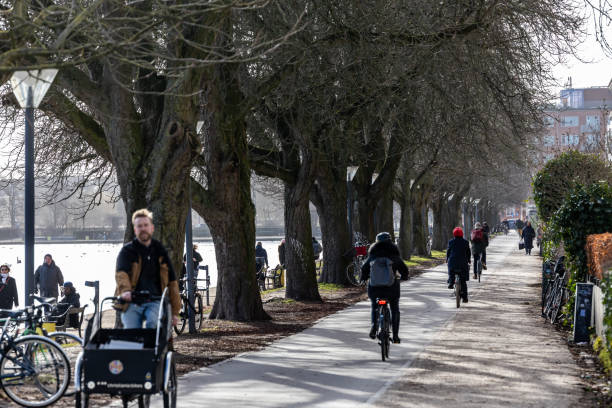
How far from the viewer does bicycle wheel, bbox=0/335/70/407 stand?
8719 millimetres

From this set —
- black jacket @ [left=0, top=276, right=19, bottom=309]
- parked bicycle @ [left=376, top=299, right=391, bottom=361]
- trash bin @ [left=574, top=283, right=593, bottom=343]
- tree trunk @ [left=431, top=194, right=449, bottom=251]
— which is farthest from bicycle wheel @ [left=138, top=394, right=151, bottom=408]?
tree trunk @ [left=431, top=194, right=449, bottom=251]

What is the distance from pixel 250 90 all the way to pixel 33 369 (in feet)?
31.2

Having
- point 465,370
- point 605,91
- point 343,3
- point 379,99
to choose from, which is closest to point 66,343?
point 465,370

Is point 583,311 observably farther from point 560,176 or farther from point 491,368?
point 560,176

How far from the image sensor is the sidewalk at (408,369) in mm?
9203

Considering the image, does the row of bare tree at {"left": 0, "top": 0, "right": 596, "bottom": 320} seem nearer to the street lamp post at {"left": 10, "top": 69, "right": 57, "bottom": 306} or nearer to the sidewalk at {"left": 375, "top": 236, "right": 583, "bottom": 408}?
the street lamp post at {"left": 10, "top": 69, "right": 57, "bottom": 306}

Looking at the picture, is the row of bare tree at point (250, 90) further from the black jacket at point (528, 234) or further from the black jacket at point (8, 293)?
the black jacket at point (528, 234)

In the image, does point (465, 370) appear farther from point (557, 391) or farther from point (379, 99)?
point (379, 99)

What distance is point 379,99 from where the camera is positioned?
21578 millimetres

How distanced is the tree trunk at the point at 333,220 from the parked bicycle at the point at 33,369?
17684 mm

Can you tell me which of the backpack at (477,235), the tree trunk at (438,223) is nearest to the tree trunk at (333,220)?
the backpack at (477,235)

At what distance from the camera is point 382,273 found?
12.4 m

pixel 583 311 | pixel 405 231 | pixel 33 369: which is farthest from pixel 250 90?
pixel 405 231

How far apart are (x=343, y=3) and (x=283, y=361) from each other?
20.5ft
